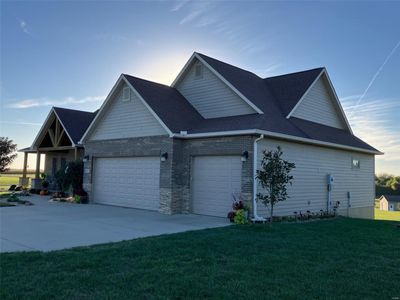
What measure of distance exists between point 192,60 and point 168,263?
12.4 m

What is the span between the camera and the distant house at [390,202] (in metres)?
57.4

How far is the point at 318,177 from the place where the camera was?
15.8m

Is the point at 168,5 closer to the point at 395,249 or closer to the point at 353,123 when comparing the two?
the point at 395,249

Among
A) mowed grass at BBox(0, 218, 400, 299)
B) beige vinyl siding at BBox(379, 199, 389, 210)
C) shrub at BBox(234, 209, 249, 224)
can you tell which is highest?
shrub at BBox(234, 209, 249, 224)

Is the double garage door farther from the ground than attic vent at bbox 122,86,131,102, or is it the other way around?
attic vent at bbox 122,86,131,102

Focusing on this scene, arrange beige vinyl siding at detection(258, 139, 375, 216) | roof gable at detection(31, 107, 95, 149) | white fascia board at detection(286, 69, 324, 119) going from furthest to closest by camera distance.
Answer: roof gable at detection(31, 107, 95, 149) → white fascia board at detection(286, 69, 324, 119) → beige vinyl siding at detection(258, 139, 375, 216)

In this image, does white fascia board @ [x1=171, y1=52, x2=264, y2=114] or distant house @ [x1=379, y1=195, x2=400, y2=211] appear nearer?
white fascia board @ [x1=171, y1=52, x2=264, y2=114]

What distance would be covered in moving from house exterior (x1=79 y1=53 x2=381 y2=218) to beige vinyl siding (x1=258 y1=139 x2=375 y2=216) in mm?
41

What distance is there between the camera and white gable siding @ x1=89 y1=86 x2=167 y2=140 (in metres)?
15.5

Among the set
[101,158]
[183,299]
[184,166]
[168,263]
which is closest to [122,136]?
[101,158]

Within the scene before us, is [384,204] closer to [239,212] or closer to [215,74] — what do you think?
[215,74]

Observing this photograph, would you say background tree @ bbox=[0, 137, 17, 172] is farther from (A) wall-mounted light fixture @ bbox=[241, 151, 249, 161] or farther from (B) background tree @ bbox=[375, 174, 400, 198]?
(B) background tree @ bbox=[375, 174, 400, 198]

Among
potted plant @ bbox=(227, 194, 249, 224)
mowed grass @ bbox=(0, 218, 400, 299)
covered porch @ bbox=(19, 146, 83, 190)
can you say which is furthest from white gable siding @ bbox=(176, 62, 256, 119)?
covered porch @ bbox=(19, 146, 83, 190)

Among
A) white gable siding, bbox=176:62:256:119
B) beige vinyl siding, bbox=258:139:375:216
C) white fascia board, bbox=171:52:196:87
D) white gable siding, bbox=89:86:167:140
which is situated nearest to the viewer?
beige vinyl siding, bbox=258:139:375:216
